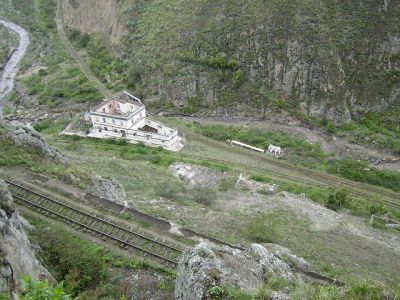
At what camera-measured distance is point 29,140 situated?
30.8 meters

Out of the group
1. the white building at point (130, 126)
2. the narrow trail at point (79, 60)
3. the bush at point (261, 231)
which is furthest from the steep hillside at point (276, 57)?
the bush at point (261, 231)

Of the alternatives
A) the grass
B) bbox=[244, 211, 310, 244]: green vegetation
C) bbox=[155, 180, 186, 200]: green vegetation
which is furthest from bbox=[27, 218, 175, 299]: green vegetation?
the grass

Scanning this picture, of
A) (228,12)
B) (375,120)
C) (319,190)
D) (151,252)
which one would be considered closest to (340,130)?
(375,120)

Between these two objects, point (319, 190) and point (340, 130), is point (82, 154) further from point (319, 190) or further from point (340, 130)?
point (340, 130)

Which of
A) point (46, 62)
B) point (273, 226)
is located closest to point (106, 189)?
point (273, 226)

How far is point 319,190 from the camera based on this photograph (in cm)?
4166

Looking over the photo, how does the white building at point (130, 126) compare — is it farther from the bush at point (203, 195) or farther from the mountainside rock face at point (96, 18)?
the mountainside rock face at point (96, 18)

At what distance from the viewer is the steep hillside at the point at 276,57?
53500 millimetres

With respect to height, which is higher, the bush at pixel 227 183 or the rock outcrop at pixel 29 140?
the rock outcrop at pixel 29 140

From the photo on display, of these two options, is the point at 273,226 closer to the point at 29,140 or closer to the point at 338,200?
the point at 338,200

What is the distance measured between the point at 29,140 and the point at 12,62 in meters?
56.5

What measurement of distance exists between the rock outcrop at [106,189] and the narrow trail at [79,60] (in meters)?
34.1

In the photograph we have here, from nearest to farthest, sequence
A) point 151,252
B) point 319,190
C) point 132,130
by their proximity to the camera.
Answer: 1. point 151,252
2. point 319,190
3. point 132,130

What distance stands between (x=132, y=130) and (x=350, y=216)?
26094mm
